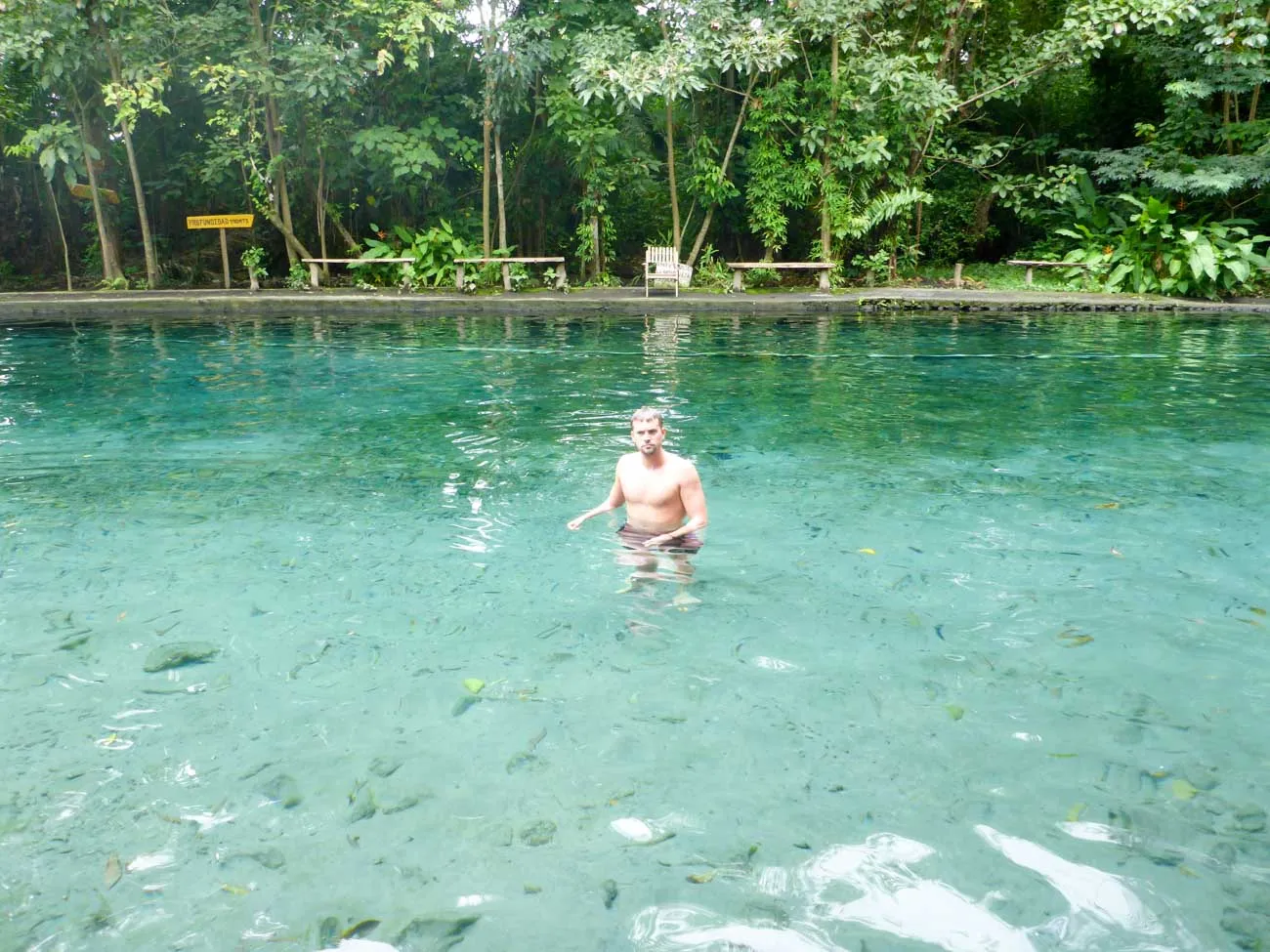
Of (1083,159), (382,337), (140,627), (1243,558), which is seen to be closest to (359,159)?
(382,337)

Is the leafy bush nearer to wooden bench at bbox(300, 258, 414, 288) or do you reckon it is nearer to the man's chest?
wooden bench at bbox(300, 258, 414, 288)

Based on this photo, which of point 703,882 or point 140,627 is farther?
point 140,627

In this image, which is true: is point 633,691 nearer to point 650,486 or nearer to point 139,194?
point 650,486

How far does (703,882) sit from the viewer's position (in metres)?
3.10

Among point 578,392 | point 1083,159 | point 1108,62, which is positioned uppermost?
point 1108,62

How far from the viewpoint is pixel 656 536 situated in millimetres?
5473

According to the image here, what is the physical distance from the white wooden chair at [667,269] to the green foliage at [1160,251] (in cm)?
715

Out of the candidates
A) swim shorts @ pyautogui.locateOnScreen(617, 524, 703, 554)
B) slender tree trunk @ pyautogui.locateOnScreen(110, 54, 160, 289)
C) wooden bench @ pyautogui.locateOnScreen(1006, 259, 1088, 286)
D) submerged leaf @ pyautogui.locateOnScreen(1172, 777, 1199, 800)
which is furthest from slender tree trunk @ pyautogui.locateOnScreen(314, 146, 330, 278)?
submerged leaf @ pyautogui.locateOnScreen(1172, 777, 1199, 800)

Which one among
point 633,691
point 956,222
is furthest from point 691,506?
point 956,222

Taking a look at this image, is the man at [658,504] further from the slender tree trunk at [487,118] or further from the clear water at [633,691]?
the slender tree trunk at [487,118]

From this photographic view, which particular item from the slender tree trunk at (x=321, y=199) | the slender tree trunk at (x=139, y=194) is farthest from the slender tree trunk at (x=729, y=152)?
the slender tree trunk at (x=139, y=194)

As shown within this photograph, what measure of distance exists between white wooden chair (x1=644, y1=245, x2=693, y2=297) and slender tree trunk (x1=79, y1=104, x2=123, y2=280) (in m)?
10.5

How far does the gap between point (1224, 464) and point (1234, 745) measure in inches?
174

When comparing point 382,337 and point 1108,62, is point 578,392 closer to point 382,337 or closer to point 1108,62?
point 382,337
